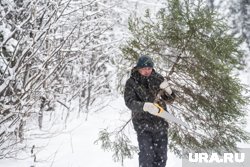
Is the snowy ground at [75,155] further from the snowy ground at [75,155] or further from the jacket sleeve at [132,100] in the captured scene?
the jacket sleeve at [132,100]

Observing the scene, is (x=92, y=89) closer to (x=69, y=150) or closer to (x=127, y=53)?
(x=69, y=150)

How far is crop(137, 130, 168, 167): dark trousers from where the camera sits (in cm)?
628

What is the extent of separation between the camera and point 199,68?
24.8 feet

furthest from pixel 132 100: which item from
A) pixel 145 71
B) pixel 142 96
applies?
pixel 145 71

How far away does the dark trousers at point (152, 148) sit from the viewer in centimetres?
628

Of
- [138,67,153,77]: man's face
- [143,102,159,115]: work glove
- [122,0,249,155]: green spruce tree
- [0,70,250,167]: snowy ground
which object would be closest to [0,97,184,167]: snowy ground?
[0,70,250,167]: snowy ground

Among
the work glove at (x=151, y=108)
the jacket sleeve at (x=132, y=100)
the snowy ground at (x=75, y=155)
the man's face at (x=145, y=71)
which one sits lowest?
the snowy ground at (x=75, y=155)

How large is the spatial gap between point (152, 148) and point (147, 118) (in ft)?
1.49

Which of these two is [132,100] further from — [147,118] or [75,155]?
[75,155]

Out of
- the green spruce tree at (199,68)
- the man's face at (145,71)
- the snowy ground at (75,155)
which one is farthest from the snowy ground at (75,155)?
the man's face at (145,71)

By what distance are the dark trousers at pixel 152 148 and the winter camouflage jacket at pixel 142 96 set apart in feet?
0.37

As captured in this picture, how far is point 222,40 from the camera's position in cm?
748

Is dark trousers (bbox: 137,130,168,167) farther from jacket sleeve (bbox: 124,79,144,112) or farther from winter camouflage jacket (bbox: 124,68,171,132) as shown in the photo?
jacket sleeve (bbox: 124,79,144,112)

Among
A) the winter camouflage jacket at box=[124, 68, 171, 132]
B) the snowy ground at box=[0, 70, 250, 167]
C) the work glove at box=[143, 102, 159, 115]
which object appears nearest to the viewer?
the work glove at box=[143, 102, 159, 115]
